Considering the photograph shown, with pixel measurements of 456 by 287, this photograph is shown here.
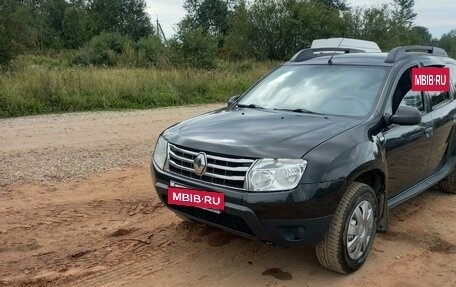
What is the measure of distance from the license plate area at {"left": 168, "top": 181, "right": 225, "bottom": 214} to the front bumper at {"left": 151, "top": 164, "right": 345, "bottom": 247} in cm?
4

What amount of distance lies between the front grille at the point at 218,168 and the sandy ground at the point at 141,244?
81cm

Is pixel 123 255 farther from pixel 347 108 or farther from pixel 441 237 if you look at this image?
pixel 441 237

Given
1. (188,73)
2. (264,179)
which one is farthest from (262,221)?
(188,73)

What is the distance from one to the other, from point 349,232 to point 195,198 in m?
1.19

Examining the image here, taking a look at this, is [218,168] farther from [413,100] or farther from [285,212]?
[413,100]

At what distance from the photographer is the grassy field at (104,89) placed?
38.4 feet

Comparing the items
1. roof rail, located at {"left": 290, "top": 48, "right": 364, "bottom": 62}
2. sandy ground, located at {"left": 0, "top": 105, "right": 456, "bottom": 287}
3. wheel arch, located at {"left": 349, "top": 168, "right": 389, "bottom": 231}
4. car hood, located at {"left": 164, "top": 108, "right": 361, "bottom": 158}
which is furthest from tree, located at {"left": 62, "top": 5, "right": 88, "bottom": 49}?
wheel arch, located at {"left": 349, "top": 168, "right": 389, "bottom": 231}

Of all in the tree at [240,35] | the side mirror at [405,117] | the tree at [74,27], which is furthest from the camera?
the tree at [74,27]

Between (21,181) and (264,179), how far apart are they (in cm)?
395

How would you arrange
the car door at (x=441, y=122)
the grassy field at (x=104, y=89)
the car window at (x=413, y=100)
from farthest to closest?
the grassy field at (x=104, y=89) → the car door at (x=441, y=122) → the car window at (x=413, y=100)

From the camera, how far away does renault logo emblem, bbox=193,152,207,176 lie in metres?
3.26

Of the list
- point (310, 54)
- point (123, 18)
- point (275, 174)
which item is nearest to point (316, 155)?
point (275, 174)

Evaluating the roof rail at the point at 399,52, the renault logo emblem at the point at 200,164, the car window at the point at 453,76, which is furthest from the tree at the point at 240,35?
the renault logo emblem at the point at 200,164

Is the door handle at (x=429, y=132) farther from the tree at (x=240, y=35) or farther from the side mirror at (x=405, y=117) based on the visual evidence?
the tree at (x=240, y=35)
